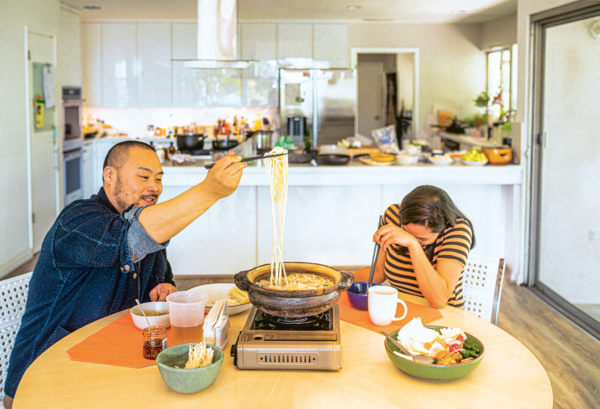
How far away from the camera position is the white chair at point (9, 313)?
1845mm

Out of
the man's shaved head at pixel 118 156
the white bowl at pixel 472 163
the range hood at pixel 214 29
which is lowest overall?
the white bowl at pixel 472 163

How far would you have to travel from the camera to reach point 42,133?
213 inches

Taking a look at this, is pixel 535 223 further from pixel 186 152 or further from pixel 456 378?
pixel 456 378

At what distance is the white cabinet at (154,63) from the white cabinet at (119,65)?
0.26 ft

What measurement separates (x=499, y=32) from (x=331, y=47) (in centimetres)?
223

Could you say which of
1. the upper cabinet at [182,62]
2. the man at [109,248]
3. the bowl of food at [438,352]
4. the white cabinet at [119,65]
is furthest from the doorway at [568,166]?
the white cabinet at [119,65]

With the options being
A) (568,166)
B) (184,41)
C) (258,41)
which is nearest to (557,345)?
(568,166)

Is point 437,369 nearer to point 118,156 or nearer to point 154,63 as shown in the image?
point 118,156

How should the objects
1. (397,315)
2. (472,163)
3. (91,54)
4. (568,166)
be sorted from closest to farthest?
(397,315) < (568,166) < (472,163) < (91,54)

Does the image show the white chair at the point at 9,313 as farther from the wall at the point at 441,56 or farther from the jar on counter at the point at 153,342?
the wall at the point at 441,56

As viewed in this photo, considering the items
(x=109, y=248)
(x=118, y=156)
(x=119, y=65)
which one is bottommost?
(x=109, y=248)

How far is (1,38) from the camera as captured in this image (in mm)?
4523

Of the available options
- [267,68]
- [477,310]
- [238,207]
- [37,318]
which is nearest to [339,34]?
[267,68]

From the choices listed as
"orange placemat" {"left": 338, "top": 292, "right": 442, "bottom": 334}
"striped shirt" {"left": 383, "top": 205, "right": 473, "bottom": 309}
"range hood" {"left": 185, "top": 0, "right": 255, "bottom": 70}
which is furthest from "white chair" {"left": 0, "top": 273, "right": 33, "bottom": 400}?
"range hood" {"left": 185, "top": 0, "right": 255, "bottom": 70}
